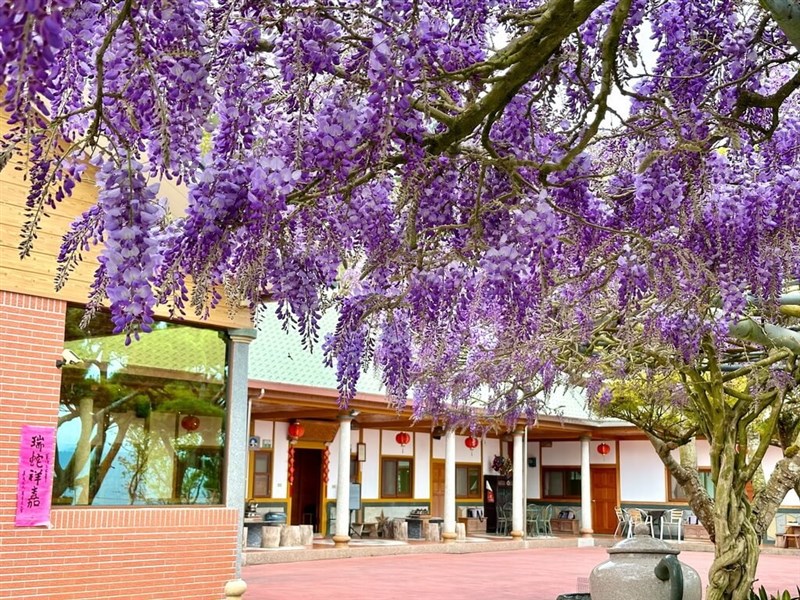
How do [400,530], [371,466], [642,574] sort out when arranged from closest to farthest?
1. [642,574]
2. [400,530]
3. [371,466]

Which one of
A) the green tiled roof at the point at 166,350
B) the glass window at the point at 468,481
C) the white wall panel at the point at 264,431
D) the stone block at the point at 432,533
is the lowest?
the stone block at the point at 432,533

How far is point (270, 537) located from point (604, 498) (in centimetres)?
1051

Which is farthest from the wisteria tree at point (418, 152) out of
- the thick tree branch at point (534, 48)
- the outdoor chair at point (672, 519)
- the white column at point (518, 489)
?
the outdoor chair at point (672, 519)

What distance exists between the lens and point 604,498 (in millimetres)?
22812

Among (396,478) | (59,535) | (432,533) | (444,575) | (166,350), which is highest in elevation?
(166,350)

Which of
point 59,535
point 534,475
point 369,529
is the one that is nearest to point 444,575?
point 369,529

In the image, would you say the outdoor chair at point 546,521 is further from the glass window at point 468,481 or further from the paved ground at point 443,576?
the paved ground at point 443,576

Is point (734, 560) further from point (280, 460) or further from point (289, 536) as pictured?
point (280, 460)

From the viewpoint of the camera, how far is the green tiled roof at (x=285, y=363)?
47.1 feet

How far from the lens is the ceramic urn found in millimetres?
4484

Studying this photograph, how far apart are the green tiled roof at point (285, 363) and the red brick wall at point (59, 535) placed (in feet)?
17.3

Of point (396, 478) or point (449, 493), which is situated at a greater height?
point (396, 478)

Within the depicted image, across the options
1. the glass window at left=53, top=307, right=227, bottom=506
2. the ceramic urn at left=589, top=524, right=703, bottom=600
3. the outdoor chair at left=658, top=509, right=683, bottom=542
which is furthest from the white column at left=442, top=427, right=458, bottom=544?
the ceramic urn at left=589, top=524, right=703, bottom=600

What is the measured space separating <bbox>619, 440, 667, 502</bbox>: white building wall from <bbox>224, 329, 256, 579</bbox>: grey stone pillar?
48.9 ft
